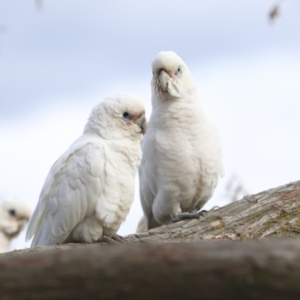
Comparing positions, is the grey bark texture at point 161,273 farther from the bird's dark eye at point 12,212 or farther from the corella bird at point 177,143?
the bird's dark eye at point 12,212

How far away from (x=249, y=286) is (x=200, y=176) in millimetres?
5251

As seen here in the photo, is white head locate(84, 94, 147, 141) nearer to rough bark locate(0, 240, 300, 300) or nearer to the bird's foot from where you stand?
the bird's foot

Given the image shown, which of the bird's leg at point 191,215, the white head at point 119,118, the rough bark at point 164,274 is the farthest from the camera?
the bird's leg at point 191,215

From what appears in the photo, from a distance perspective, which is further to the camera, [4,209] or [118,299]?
[4,209]

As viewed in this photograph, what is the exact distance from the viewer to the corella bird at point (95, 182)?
5316 mm

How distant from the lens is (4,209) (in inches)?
299

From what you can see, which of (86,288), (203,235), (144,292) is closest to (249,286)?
(144,292)

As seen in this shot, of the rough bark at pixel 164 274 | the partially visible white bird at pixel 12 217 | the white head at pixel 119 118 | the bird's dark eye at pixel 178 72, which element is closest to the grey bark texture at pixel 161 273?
the rough bark at pixel 164 274

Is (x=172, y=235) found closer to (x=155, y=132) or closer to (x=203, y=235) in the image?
(x=203, y=235)

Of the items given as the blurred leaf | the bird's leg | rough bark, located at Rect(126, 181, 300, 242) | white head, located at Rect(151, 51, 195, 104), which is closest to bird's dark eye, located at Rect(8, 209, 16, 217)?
the bird's leg

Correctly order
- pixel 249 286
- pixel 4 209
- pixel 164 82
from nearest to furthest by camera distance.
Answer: pixel 249 286
pixel 164 82
pixel 4 209

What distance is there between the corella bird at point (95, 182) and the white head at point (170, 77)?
1.22 metres

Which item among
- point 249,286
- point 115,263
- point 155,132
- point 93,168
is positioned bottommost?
point 249,286

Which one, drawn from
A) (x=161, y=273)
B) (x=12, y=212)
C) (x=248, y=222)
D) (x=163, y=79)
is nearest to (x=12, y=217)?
(x=12, y=212)
